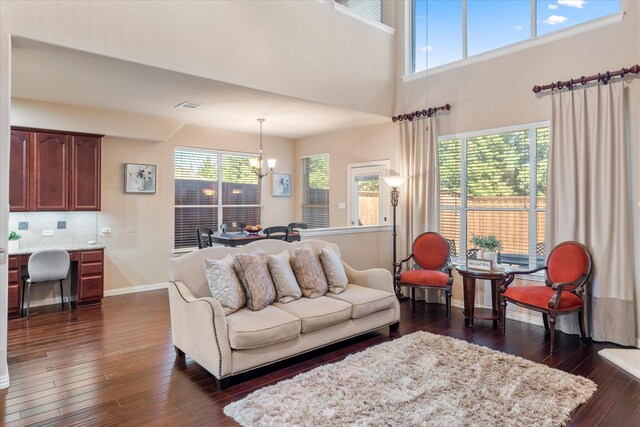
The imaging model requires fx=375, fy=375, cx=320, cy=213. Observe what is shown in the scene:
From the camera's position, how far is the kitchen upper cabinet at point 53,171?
4941mm

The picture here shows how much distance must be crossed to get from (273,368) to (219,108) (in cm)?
382

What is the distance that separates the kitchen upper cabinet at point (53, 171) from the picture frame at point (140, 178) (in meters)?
0.51

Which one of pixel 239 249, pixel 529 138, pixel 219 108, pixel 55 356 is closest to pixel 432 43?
pixel 529 138

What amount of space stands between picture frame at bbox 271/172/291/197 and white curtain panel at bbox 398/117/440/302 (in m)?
3.06

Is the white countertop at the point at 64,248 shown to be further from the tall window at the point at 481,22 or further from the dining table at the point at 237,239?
the tall window at the point at 481,22

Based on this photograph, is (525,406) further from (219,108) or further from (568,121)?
(219,108)

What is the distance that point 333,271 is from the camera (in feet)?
13.5

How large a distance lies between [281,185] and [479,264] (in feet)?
15.5

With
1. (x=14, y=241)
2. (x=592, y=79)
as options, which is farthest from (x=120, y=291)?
(x=592, y=79)

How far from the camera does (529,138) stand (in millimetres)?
4711

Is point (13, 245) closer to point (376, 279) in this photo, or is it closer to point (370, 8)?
point (376, 279)

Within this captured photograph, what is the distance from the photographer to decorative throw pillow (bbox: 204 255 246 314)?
128 inches

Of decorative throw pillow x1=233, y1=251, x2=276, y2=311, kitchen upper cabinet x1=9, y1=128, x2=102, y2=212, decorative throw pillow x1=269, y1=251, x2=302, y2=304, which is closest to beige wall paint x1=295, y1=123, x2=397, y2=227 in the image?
decorative throw pillow x1=269, y1=251, x2=302, y2=304

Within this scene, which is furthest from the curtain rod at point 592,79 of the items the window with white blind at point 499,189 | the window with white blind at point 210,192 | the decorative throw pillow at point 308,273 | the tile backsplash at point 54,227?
the tile backsplash at point 54,227
